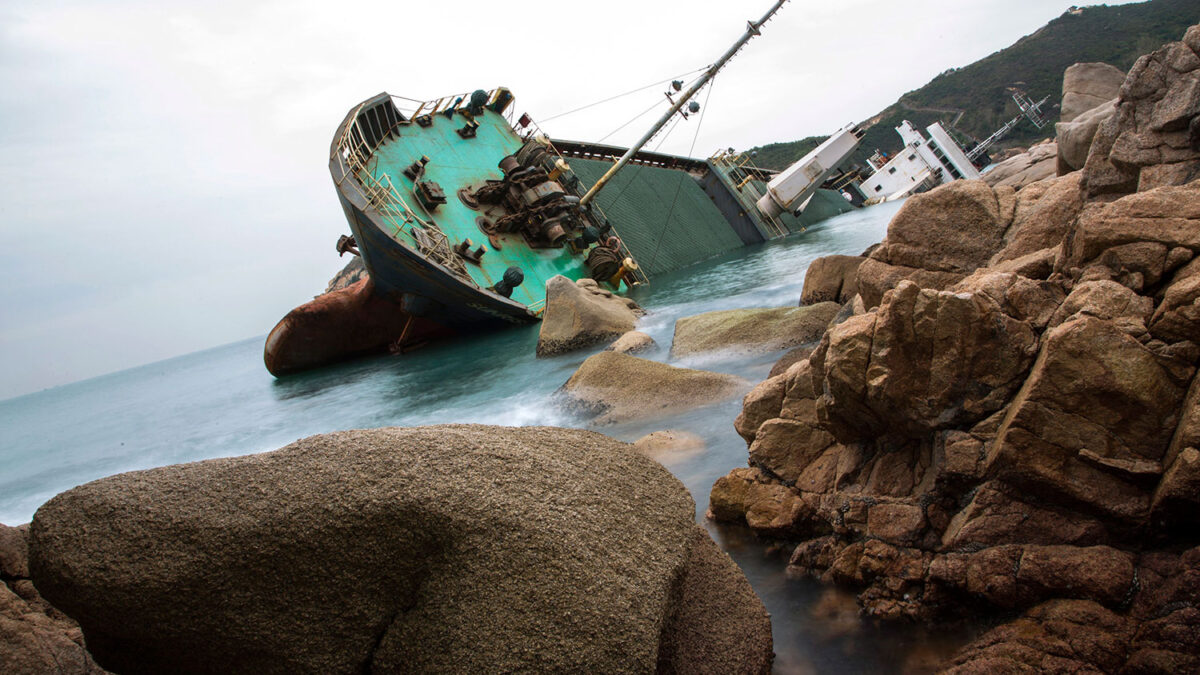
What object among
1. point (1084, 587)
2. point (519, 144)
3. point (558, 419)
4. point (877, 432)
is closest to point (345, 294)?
point (519, 144)

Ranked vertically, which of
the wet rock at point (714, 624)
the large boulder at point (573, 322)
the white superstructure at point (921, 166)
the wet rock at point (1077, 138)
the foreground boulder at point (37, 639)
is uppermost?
the foreground boulder at point (37, 639)

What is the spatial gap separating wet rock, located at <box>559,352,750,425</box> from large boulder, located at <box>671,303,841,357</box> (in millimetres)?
1477

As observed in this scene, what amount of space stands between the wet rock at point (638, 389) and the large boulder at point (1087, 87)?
25.5 feet

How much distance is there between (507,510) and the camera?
2.66 m

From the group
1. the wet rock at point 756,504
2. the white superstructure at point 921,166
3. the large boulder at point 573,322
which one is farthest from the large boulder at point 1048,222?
the white superstructure at point 921,166

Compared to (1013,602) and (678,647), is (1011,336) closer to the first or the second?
(1013,602)

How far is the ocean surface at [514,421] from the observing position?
3.31m

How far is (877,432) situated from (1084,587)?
146cm

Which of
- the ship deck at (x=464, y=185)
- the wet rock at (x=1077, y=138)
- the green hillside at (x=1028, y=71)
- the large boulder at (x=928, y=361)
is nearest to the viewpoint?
the large boulder at (x=928, y=361)

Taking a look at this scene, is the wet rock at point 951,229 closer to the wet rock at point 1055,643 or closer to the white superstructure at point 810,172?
the wet rock at point 1055,643

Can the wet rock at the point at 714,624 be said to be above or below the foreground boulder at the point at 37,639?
below

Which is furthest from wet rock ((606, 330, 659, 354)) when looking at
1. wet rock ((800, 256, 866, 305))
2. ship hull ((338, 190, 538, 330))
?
ship hull ((338, 190, 538, 330))

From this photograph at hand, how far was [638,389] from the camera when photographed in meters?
8.26

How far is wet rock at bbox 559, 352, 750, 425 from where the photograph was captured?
7.73 m
